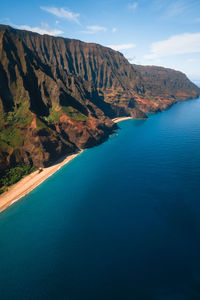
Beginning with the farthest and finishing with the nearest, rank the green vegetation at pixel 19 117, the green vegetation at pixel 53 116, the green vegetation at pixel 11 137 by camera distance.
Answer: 1. the green vegetation at pixel 53 116
2. the green vegetation at pixel 19 117
3. the green vegetation at pixel 11 137

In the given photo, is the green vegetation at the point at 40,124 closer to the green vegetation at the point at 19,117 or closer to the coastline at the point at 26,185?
the green vegetation at the point at 19,117

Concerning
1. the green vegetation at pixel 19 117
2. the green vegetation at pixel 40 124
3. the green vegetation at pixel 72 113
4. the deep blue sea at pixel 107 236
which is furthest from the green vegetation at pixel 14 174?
the green vegetation at pixel 72 113

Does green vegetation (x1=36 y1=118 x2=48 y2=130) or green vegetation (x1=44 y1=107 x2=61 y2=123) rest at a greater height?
green vegetation (x1=44 y1=107 x2=61 y2=123)

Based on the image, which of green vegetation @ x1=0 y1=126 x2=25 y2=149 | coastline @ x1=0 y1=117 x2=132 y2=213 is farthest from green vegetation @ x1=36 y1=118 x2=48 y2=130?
coastline @ x1=0 y1=117 x2=132 y2=213

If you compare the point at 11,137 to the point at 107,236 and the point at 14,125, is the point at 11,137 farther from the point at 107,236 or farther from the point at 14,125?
the point at 107,236

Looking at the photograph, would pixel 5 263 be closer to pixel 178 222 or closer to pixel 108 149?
pixel 178 222

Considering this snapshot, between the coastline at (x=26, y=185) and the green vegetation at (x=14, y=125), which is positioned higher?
the green vegetation at (x=14, y=125)

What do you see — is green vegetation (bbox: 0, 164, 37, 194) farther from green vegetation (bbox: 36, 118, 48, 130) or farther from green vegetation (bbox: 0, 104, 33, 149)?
green vegetation (bbox: 36, 118, 48, 130)
